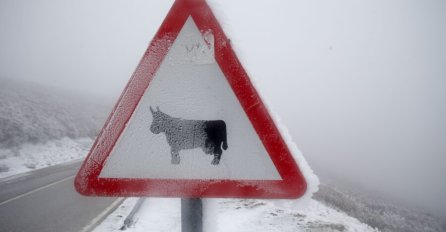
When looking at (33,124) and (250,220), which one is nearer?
(250,220)

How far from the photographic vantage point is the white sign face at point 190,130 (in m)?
1.23

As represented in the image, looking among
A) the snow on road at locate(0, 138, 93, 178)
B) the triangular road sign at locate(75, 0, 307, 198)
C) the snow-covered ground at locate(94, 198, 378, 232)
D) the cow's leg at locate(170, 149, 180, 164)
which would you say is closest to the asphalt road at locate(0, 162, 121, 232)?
the snow-covered ground at locate(94, 198, 378, 232)

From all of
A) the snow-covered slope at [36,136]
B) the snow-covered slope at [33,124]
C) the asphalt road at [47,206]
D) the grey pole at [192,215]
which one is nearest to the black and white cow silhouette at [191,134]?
the grey pole at [192,215]

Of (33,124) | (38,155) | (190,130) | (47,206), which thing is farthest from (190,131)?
(33,124)

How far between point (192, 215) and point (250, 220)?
205 inches

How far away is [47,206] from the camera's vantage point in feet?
24.5

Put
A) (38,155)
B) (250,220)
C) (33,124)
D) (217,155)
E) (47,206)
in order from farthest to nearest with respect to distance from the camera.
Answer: (33,124) → (38,155) → (47,206) → (250,220) → (217,155)

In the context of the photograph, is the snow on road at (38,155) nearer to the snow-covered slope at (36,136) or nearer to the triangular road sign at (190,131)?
the snow-covered slope at (36,136)

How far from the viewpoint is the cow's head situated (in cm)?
123

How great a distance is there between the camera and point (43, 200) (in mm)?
8047

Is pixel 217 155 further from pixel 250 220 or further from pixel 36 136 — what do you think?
pixel 36 136

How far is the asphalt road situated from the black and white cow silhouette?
18.7 feet

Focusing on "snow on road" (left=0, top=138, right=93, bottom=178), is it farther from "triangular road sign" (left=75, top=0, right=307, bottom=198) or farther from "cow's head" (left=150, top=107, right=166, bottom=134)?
"cow's head" (left=150, top=107, right=166, bottom=134)

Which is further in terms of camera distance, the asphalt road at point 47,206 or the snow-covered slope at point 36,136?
the snow-covered slope at point 36,136
